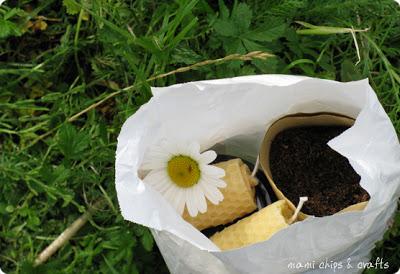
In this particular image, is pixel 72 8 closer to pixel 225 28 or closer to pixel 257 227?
pixel 225 28

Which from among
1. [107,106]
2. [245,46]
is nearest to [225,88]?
[245,46]

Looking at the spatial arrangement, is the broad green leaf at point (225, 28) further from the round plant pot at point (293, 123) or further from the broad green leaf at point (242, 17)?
the round plant pot at point (293, 123)

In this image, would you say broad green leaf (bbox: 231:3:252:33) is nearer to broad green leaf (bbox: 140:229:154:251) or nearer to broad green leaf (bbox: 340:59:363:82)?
broad green leaf (bbox: 340:59:363:82)

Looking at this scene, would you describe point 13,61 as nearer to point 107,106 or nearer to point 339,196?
point 107,106

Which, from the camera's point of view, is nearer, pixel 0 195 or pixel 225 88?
pixel 225 88

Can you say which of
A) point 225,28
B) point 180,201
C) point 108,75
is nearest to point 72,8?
point 108,75

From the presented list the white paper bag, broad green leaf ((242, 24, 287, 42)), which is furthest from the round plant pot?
broad green leaf ((242, 24, 287, 42))
